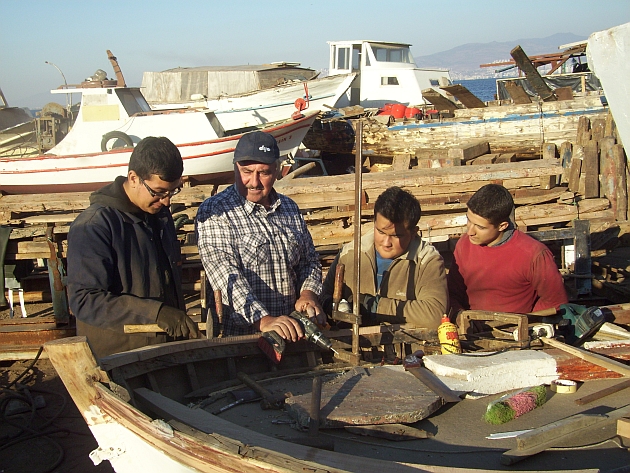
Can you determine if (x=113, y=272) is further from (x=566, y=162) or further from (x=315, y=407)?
(x=566, y=162)

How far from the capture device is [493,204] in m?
3.97

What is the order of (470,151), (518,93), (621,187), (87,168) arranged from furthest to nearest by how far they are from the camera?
(518,93)
(87,168)
(470,151)
(621,187)

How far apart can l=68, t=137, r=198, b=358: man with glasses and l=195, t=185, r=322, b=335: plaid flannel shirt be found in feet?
1.08

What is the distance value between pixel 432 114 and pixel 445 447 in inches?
540

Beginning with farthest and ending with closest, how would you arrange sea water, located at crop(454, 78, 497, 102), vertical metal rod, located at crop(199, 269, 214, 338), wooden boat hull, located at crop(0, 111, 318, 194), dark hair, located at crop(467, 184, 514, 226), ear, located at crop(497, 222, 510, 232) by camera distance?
sea water, located at crop(454, 78, 497, 102) < wooden boat hull, located at crop(0, 111, 318, 194) < ear, located at crop(497, 222, 510, 232) < dark hair, located at crop(467, 184, 514, 226) < vertical metal rod, located at crop(199, 269, 214, 338)

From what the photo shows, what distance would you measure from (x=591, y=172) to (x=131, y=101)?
10.7m

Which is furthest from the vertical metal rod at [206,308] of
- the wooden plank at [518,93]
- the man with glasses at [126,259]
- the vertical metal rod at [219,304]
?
the wooden plank at [518,93]

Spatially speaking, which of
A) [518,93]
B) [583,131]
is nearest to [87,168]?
[518,93]

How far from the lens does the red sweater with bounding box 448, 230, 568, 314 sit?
4004mm

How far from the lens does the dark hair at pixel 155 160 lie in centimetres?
310

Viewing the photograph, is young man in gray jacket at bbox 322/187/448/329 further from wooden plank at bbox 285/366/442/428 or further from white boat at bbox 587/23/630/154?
white boat at bbox 587/23/630/154

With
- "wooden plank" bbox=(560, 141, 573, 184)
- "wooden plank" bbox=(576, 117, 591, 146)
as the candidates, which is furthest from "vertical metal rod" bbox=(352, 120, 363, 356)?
"wooden plank" bbox=(576, 117, 591, 146)

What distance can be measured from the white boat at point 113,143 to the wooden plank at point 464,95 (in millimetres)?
3665

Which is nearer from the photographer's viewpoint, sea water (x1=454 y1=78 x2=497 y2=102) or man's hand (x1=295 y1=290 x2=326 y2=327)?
man's hand (x1=295 y1=290 x2=326 y2=327)
